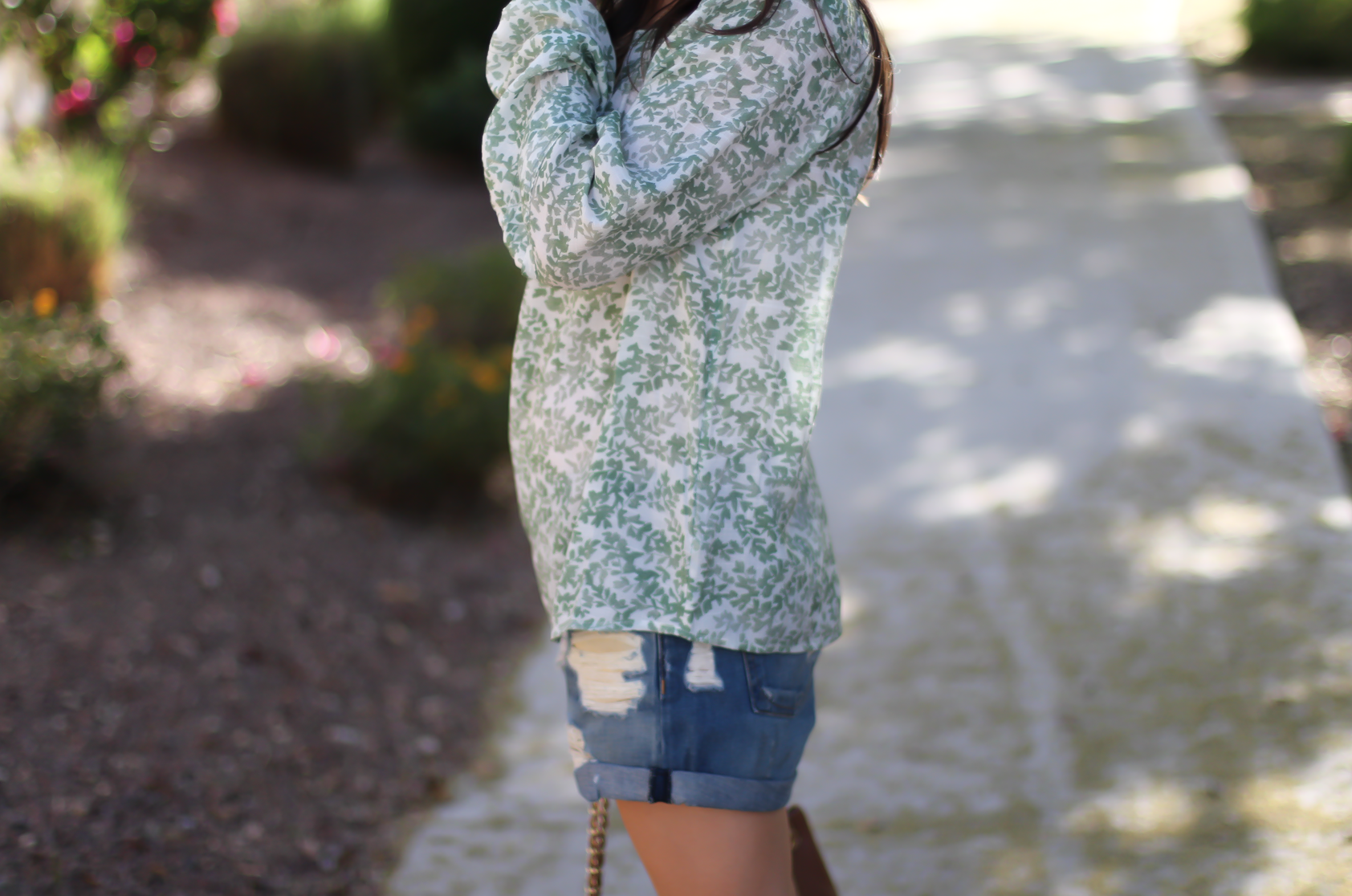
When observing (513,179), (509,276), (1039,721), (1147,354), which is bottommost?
(1039,721)

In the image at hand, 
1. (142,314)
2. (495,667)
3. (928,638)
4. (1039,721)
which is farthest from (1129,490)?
(142,314)

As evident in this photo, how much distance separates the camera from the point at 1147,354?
15.7 ft

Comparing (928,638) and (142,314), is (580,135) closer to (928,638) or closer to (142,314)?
(928,638)

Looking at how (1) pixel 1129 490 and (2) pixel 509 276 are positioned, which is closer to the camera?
(1) pixel 1129 490

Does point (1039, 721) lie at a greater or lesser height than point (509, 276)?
lesser

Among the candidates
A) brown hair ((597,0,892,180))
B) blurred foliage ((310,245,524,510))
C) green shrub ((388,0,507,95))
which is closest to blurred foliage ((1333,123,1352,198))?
blurred foliage ((310,245,524,510))

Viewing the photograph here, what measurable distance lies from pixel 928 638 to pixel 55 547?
7.88 ft

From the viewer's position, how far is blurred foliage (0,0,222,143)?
17.0 ft

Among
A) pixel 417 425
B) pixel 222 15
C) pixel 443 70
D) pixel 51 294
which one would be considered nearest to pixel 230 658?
pixel 417 425

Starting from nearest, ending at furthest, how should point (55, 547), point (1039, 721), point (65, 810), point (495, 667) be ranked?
point (65, 810) → point (1039, 721) → point (55, 547) → point (495, 667)

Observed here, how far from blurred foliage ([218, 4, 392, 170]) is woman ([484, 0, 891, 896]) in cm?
636

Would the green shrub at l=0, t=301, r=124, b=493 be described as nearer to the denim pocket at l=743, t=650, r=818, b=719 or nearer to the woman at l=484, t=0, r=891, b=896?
the woman at l=484, t=0, r=891, b=896

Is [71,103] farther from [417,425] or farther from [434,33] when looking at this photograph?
[434,33]

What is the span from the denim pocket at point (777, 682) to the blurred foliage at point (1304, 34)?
396 inches
